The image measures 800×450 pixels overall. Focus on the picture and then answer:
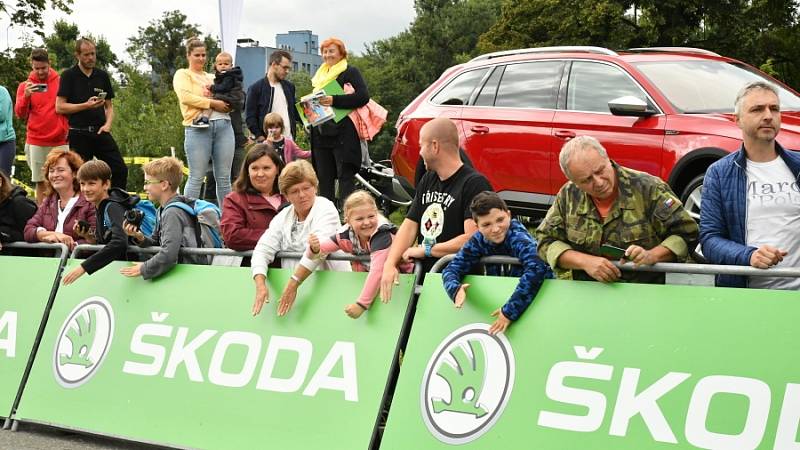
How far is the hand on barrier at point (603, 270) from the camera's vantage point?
5238mm

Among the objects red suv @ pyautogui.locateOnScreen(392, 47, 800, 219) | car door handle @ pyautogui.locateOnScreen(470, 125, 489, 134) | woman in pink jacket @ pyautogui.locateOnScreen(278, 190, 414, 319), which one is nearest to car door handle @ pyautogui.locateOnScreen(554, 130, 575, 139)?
red suv @ pyautogui.locateOnScreen(392, 47, 800, 219)

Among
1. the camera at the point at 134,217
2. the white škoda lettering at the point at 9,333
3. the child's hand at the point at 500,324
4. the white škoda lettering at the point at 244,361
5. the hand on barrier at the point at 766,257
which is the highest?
the hand on barrier at the point at 766,257

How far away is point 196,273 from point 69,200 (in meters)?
2.34

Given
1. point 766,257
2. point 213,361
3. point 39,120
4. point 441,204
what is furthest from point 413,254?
point 39,120

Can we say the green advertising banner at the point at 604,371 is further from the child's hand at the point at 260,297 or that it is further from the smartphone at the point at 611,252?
the child's hand at the point at 260,297

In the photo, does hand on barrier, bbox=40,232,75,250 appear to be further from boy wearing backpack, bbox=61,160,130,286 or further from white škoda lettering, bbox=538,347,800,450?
white škoda lettering, bbox=538,347,800,450

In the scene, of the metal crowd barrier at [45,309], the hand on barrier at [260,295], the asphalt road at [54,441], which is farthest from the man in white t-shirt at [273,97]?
the hand on barrier at [260,295]

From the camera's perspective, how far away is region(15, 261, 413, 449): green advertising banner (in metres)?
6.09

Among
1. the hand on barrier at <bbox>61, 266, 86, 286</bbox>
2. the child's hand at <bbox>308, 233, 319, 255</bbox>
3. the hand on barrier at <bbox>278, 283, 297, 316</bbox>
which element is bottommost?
the hand on barrier at <bbox>61, 266, 86, 286</bbox>

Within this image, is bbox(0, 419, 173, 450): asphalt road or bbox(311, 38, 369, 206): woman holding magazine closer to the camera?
bbox(0, 419, 173, 450): asphalt road

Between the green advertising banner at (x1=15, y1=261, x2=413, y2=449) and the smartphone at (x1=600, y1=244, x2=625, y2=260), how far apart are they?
1178 mm

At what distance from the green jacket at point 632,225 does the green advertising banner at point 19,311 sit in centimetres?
429

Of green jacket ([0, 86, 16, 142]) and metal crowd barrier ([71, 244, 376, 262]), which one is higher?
green jacket ([0, 86, 16, 142])

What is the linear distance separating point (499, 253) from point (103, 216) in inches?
151
